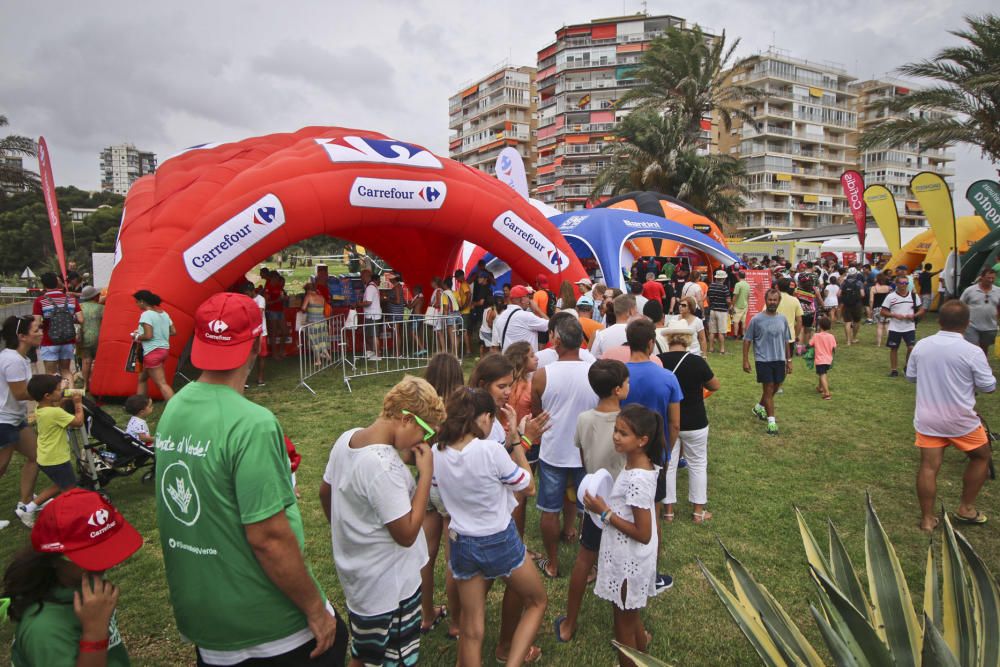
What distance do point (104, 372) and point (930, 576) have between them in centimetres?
905

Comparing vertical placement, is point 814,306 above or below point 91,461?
above

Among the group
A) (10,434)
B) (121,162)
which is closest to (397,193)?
(10,434)

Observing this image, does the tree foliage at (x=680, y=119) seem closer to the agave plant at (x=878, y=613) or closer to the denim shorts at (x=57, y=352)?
the denim shorts at (x=57, y=352)

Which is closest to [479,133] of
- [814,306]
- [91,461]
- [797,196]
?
[797,196]

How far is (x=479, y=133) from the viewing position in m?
84.9

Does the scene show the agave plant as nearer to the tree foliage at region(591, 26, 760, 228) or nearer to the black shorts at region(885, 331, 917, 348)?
the black shorts at region(885, 331, 917, 348)

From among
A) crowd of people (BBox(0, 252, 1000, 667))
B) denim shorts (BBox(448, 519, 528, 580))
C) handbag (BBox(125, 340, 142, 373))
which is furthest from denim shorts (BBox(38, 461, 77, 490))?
denim shorts (BBox(448, 519, 528, 580))

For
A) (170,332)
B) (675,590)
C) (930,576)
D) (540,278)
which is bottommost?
(675,590)

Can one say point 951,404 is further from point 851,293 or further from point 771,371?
point 851,293

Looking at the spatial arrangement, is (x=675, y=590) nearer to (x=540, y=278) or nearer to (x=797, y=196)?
(x=540, y=278)

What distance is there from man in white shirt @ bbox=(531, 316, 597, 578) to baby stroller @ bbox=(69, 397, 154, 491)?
3.76 meters

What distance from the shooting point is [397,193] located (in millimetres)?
9172

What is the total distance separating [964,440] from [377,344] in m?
8.63

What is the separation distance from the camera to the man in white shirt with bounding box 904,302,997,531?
4.18 meters
